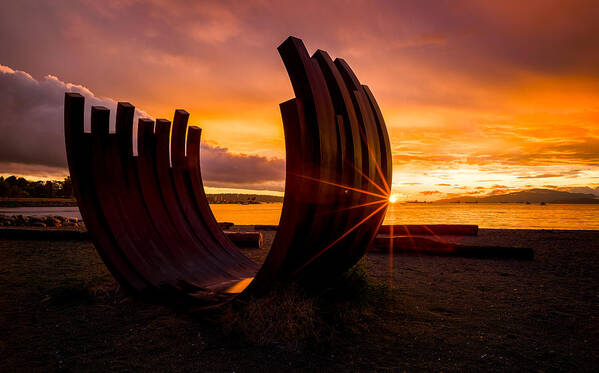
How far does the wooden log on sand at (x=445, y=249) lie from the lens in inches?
324

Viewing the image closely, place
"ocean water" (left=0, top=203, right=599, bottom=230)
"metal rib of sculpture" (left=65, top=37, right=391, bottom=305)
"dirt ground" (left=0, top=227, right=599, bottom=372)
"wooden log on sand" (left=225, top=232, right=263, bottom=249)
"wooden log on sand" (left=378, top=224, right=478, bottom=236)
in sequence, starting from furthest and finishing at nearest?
"ocean water" (left=0, top=203, right=599, bottom=230) → "wooden log on sand" (left=378, top=224, right=478, bottom=236) → "wooden log on sand" (left=225, top=232, right=263, bottom=249) → "metal rib of sculpture" (left=65, top=37, right=391, bottom=305) → "dirt ground" (left=0, top=227, right=599, bottom=372)

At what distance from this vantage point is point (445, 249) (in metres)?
8.65

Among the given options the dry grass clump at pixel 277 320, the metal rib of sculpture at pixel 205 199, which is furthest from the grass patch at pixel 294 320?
the metal rib of sculpture at pixel 205 199

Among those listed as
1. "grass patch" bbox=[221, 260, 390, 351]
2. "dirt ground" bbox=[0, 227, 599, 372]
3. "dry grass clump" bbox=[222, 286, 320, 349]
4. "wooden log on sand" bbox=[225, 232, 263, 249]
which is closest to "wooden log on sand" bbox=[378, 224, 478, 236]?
"wooden log on sand" bbox=[225, 232, 263, 249]

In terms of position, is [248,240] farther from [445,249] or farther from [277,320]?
[277,320]

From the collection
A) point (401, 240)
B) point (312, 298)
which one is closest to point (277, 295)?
point (312, 298)

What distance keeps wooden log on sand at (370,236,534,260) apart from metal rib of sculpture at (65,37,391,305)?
4623 mm

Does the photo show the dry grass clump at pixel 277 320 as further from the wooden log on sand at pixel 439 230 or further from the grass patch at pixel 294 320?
the wooden log on sand at pixel 439 230

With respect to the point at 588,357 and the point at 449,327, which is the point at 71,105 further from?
the point at 588,357

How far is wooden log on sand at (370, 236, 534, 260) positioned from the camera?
27.0ft

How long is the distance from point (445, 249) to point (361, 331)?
589cm

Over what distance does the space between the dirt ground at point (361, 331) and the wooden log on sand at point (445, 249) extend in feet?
6.10

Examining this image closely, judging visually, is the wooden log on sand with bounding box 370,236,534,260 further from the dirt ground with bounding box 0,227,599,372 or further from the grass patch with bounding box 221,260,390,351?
the grass patch with bounding box 221,260,390,351

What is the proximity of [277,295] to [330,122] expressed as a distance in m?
1.80
